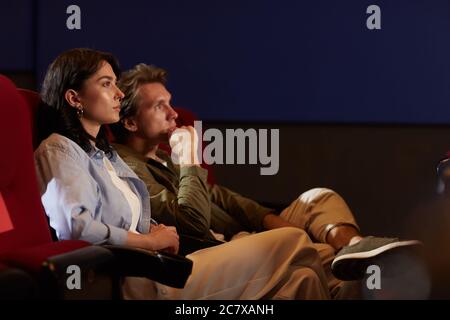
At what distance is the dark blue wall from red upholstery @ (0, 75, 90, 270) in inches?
71.8

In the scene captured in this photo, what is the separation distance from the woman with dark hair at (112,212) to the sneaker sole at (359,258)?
0.17 ft

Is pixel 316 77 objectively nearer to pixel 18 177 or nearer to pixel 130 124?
pixel 130 124

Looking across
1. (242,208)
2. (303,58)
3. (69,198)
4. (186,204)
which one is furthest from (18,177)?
(303,58)

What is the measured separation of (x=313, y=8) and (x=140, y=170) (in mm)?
1543

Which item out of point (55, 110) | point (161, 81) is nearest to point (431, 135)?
point (161, 81)

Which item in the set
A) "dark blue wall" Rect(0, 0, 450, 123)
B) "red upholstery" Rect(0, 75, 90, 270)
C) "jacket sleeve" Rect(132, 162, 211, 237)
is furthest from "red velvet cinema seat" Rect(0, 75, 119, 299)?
"dark blue wall" Rect(0, 0, 450, 123)

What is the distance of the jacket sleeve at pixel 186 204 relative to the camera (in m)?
2.45

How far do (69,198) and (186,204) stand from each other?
0.57m

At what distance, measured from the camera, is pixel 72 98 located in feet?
7.22

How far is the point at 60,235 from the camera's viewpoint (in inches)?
77.7

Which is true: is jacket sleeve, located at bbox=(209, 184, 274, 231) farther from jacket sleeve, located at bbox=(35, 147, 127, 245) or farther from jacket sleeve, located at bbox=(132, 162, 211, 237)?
jacket sleeve, located at bbox=(35, 147, 127, 245)

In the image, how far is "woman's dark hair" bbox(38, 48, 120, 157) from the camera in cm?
215

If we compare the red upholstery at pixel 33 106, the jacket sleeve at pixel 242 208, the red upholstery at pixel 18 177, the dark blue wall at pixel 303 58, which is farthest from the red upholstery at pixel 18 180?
the dark blue wall at pixel 303 58
